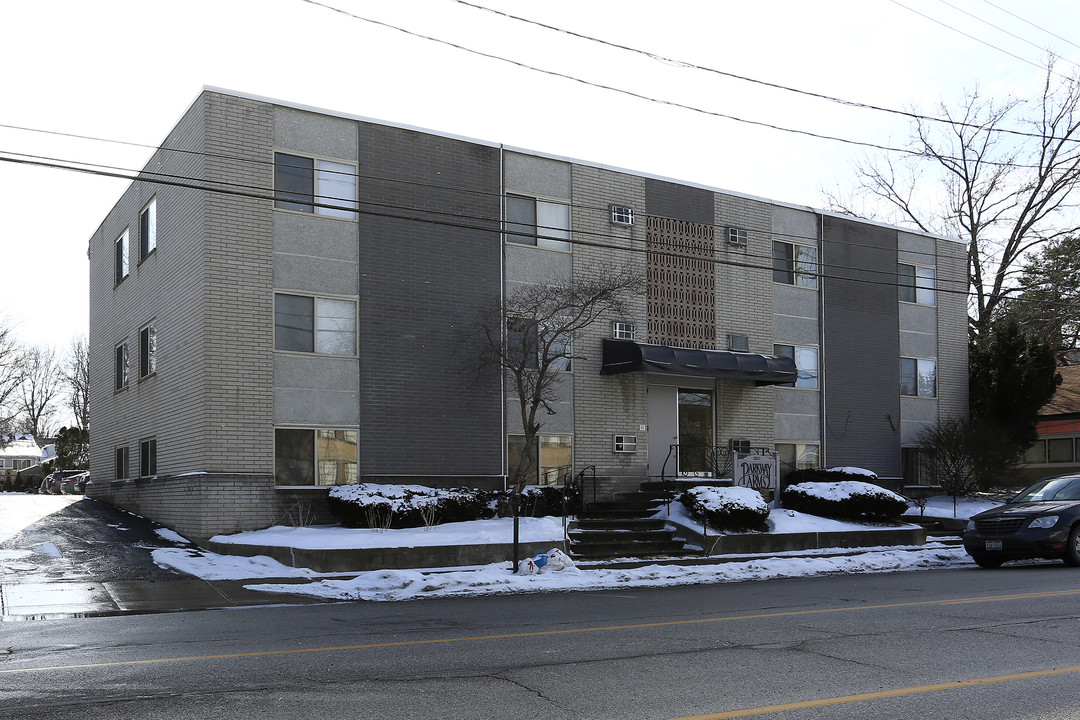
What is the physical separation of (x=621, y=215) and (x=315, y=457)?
9.39 meters

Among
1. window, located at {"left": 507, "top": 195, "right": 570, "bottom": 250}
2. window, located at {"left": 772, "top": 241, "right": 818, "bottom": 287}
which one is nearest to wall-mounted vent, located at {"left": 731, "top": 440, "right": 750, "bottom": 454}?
window, located at {"left": 772, "top": 241, "right": 818, "bottom": 287}

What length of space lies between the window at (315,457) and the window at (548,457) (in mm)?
3645

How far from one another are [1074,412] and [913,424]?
10609mm

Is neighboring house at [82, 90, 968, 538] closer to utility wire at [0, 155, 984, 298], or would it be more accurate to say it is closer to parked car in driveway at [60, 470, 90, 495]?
utility wire at [0, 155, 984, 298]

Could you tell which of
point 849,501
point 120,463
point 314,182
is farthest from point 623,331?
point 120,463

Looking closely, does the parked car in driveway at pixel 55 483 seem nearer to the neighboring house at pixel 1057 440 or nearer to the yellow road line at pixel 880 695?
the neighboring house at pixel 1057 440

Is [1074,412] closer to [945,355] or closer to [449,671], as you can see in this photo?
[945,355]

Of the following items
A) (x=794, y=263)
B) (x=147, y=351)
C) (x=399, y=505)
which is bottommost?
(x=399, y=505)

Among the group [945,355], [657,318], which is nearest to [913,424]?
[945,355]

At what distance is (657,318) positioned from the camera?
23.9 meters

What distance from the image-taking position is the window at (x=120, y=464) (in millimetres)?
24766

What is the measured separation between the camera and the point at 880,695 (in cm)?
649

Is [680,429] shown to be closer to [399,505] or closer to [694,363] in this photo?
[694,363]

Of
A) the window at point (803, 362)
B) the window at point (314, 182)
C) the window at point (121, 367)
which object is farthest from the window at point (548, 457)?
the window at point (121, 367)
